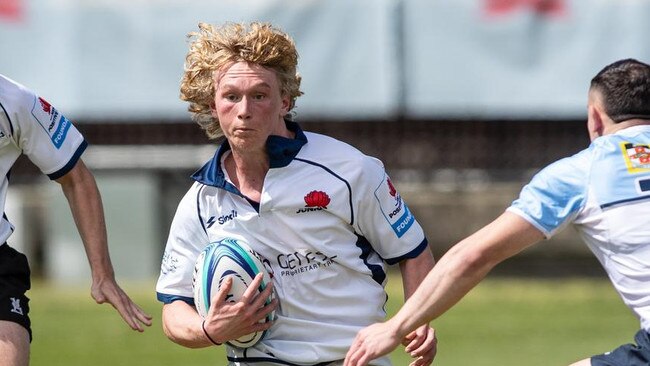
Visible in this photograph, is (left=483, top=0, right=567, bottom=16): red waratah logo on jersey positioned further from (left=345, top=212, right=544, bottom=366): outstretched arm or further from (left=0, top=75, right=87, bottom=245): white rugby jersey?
(left=345, top=212, right=544, bottom=366): outstretched arm

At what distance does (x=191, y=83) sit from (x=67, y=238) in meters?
9.21

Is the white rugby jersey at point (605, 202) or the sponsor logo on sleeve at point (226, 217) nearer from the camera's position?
the white rugby jersey at point (605, 202)

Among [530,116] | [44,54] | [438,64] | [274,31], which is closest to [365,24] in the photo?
[438,64]

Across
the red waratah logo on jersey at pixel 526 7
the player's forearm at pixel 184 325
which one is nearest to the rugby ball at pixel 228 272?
the player's forearm at pixel 184 325

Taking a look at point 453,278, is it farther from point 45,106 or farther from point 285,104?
point 45,106

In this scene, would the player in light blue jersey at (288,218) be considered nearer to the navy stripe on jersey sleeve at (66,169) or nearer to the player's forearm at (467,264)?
the player's forearm at (467,264)

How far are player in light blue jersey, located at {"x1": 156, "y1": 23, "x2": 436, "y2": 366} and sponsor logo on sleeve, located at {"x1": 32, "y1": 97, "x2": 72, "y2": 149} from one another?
690 millimetres

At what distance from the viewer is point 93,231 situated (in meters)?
5.91

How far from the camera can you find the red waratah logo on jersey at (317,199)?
5.40 m

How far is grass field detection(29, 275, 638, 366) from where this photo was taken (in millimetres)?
10609

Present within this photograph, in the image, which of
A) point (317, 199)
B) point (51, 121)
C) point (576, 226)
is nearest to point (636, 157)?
point (576, 226)

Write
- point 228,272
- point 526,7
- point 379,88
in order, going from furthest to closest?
point 379,88, point 526,7, point 228,272

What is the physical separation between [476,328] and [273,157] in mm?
6681

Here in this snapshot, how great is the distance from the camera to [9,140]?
574 cm
